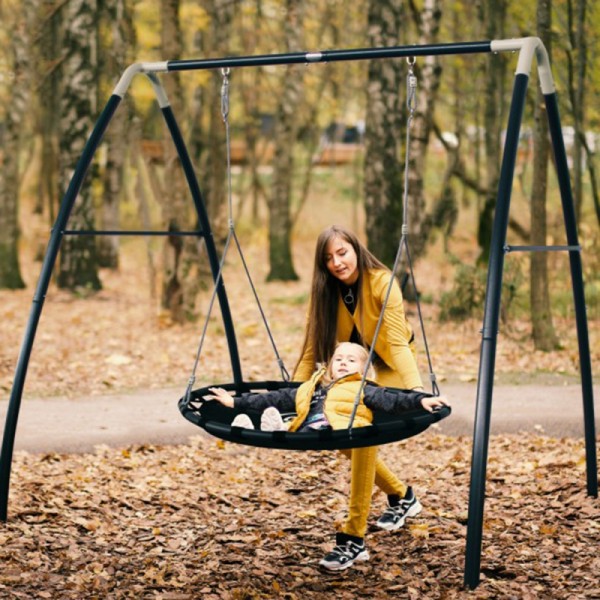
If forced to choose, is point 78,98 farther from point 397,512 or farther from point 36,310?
point 397,512

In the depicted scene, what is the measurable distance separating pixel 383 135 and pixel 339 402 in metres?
7.36

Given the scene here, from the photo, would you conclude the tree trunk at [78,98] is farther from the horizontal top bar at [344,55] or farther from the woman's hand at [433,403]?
the woman's hand at [433,403]

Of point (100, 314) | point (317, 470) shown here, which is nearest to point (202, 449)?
point (317, 470)

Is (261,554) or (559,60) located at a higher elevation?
(559,60)

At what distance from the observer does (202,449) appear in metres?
6.49

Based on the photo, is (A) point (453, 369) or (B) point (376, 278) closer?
(B) point (376, 278)

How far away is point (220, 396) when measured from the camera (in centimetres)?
447

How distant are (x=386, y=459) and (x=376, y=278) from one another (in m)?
2.22

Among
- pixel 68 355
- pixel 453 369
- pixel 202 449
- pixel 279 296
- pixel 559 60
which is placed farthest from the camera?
pixel 279 296

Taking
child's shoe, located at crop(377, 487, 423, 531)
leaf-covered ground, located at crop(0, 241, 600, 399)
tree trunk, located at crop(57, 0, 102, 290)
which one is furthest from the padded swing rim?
tree trunk, located at crop(57, 0, 102, 290)

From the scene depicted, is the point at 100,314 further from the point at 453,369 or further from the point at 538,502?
the point at 538,502

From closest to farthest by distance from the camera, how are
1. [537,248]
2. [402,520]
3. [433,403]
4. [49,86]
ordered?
1. [433,403]
2. [537,248]
3. [402,520]
4. [49,86]

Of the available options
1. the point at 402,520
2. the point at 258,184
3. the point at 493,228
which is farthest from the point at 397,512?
the point at 258,184

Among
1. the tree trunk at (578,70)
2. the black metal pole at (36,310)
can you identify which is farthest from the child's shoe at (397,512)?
the tree trunk at (578,70)
